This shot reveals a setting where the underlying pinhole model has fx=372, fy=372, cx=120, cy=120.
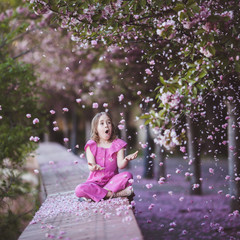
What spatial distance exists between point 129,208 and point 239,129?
2.52 m

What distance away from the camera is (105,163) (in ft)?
14.7

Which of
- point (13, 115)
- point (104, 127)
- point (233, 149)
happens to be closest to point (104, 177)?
point (104, 127)

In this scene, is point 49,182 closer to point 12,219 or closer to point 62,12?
point 12,219

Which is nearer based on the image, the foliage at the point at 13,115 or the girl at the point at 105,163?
the girl at the point at 105,163

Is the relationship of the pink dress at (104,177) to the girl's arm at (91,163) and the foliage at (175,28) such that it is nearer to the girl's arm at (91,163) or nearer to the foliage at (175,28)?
the girl's arm at (91,163)

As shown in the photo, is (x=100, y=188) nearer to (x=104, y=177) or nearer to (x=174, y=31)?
(x=104, y=177)

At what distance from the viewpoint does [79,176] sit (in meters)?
7.47

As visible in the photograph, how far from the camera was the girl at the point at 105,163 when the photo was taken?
432 cm

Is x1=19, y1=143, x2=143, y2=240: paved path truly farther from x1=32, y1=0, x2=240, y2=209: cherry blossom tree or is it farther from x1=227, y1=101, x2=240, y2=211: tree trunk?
x1=227, y1=101, x2=240, y2=211: tree trunk

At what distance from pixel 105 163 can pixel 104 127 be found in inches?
17.1

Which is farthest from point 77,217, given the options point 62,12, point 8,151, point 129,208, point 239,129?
point 8,151

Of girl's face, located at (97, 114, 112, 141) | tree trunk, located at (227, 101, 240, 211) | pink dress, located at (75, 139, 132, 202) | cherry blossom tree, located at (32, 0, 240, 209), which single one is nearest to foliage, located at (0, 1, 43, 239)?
pink dress, located at (75, 139, 132, 202)

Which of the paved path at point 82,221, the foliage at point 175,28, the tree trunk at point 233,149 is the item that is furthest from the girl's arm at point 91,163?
the tree trunk at point 233,149

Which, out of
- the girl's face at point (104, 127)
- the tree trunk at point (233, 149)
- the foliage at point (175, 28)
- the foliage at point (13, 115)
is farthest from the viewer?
the foliage at point (13, 115)
